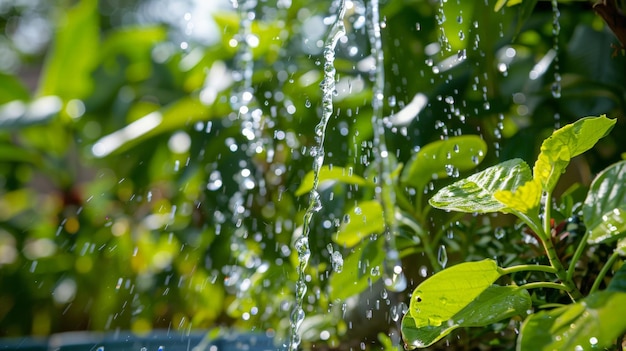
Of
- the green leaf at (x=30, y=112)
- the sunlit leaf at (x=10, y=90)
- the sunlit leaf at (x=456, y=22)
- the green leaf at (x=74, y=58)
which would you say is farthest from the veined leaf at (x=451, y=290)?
the sunlit leaf at (x=10, y=90)

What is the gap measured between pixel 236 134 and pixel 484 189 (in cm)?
92

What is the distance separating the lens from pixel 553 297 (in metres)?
0.55

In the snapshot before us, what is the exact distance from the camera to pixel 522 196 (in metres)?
0.40

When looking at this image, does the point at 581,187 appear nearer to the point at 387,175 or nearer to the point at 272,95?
the point at 387,175

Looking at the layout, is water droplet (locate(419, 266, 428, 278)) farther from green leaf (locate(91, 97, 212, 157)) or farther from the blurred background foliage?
green leaf (locate(91, 97, 212, 157))

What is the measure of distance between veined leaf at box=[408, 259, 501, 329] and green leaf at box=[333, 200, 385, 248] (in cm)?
29

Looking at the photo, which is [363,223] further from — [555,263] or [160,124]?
[160,124]

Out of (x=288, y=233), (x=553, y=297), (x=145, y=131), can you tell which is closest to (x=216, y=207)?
(x=288, y=233)

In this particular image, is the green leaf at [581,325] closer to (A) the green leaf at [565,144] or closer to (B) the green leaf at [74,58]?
(A) the green leaf at [565,144]

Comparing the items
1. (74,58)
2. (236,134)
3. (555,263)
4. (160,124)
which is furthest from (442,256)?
(74,58)

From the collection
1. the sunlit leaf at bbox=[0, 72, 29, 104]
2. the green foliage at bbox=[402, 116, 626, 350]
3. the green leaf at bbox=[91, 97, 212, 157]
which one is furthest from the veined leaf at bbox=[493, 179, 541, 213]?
the sunlit leaf at bbox=[0, 72, 29, 104]

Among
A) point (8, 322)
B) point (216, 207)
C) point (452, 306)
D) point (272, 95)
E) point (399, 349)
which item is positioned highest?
point (452, 306)

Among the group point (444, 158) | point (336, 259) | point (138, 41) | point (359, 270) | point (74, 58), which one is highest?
point (444, 158)

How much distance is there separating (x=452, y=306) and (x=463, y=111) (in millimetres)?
573
